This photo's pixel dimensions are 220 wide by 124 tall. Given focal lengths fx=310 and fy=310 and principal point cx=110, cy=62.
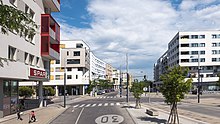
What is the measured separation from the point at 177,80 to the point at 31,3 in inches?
825

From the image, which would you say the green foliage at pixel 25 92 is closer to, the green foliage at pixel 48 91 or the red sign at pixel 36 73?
the green foliage at pixel 48 91

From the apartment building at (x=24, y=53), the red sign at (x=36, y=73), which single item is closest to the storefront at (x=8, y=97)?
the apartment building at (x=24, y=53)

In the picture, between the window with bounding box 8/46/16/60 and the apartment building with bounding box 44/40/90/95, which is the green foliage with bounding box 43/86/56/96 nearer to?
the apartment building with bounding box 44/40/90/95

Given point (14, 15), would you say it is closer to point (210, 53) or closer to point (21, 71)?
point (21, 71)

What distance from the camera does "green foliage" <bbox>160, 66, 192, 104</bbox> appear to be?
62.3 feet

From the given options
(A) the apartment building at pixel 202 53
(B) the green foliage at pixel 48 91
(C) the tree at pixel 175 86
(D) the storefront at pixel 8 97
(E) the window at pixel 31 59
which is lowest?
(B) the green foliage at pixel 48 91

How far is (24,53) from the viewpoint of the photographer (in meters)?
31.0

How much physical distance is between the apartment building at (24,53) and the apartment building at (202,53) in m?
64.7

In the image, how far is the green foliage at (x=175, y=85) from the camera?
19.0 meters

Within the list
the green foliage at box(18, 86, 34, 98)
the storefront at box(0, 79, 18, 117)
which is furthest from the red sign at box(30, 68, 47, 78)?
the green foliage at box(18, 86, 34, 98)

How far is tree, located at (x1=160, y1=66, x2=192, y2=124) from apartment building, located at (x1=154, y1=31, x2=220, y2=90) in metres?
82.2

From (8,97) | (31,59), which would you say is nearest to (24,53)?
(31,59)

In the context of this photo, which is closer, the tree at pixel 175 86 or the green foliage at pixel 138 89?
the tree at pixel 175 86

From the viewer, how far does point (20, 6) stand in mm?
29328
